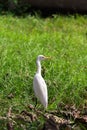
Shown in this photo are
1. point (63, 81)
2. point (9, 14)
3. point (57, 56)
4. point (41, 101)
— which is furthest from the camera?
point (9, 14)

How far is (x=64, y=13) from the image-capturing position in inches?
396

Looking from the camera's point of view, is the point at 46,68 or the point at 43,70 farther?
the point at 46,68

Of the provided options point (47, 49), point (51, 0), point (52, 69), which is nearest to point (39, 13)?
point (51, 0)

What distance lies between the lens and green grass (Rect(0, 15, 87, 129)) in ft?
15.3

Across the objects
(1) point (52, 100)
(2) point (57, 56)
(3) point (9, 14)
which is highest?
(3) point (9, 14)

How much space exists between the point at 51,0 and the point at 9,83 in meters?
5.59

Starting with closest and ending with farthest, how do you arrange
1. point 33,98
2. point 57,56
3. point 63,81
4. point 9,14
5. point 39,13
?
point 33,98
point 63,81
point 57,56
point 9,14
point 39,13

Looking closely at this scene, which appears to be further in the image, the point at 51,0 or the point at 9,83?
the point at 51,0

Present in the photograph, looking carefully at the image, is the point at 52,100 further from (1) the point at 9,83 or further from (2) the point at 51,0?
A: (2) the point at 51,0

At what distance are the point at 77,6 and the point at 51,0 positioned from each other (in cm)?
54

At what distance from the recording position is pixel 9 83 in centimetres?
477

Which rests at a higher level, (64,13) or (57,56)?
(64,13)

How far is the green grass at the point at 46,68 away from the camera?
15.3ft

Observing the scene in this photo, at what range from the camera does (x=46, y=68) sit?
5191 mm
